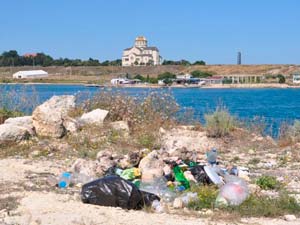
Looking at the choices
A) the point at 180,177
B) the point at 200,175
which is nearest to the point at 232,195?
the point at 200,175

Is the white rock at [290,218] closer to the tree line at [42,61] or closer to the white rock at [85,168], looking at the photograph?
the white rock at [85,168]

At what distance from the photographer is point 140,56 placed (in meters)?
158

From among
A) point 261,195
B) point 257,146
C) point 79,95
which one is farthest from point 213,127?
point 261,195

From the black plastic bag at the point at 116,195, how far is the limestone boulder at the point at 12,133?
15.1 feet

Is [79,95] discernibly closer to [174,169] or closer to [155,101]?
[155,101]

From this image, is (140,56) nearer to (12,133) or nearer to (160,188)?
(12,133)

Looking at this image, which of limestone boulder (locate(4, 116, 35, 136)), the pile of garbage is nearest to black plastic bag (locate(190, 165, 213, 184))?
the pile of garbage

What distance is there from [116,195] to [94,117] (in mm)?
6403

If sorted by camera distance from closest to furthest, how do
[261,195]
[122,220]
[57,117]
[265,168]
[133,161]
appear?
[122,220], [261,195], [133,161], [265,168], [57,117]

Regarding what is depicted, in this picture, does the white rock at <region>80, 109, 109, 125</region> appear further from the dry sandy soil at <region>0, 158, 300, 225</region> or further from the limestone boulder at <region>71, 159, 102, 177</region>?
the dry sandy soil at <region>0, 158, 300, 225</region>

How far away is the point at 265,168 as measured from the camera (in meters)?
10.1

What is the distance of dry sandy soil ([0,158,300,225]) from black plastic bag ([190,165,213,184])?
1545mm

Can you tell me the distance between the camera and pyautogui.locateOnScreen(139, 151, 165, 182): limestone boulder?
337 inches

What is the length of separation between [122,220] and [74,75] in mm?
116222
